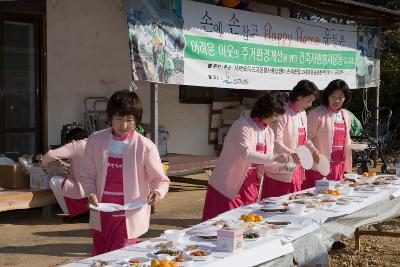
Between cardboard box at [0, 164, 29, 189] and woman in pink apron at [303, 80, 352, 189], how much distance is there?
3221 millimetres

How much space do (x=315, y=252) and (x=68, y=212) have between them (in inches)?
149

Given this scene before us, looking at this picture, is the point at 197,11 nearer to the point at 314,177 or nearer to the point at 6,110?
the point at 6,110

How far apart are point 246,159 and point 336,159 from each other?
1714mm

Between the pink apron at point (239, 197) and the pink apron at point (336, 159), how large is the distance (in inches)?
42.5

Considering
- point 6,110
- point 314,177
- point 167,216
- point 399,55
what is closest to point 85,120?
point 6,110

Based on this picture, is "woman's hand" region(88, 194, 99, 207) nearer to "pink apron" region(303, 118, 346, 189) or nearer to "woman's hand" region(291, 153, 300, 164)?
"woman's hand" region(291, 153, 300, 164)

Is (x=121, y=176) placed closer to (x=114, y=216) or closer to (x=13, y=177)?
(x=114, y=216)

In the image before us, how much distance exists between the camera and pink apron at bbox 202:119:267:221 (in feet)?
17.0

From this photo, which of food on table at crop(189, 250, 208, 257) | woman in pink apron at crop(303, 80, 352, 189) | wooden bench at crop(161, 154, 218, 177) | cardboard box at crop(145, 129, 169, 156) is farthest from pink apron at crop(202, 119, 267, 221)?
cardboard box at crop(145, 129, 169, 156)

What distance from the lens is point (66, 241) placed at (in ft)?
21.5

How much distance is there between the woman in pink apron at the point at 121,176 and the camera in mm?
3910

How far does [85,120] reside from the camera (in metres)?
9.33

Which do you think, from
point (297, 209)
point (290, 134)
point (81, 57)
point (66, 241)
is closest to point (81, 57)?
point (81, 57)

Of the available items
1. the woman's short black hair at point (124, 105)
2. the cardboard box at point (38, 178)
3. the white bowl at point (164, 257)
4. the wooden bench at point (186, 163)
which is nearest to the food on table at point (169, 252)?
the white bowl at point (164, 257)
